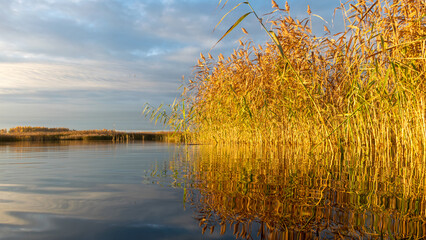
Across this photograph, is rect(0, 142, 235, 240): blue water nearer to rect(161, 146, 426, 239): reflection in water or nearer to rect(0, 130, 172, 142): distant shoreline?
rect(161, 146, 426, 239): reflection in water

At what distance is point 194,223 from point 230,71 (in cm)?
594

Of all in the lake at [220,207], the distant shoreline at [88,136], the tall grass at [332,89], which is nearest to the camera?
the lake at [220,207]

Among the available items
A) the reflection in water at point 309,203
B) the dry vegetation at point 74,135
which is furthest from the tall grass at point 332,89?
the dry vegetation at point 74,135

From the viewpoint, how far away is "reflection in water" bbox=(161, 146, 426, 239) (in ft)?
4.54

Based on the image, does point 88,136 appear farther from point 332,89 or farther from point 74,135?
point 332,89

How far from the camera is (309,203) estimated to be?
71.5 inches

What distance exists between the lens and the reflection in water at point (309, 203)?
1.38 m

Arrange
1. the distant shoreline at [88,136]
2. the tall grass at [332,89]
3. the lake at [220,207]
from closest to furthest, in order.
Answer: the lake at [220,207], the tall grass at [332,89], the distant shoreline at [88,136]

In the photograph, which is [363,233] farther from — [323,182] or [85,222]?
[85,222]

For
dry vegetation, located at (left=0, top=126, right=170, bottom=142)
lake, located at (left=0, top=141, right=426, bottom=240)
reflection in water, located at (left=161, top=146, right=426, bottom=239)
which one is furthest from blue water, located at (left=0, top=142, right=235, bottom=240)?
dry vegetation, located at (left=0, top=126, right=170, bottom=142)

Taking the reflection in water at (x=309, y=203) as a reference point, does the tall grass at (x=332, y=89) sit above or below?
above

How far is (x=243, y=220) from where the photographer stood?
150 cm

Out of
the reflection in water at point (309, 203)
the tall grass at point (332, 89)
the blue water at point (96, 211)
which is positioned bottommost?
the blue water at point (96, 211)

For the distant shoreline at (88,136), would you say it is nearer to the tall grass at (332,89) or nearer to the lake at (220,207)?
the tall grass at (332,89)
